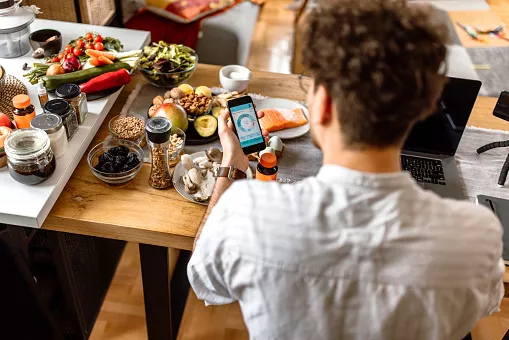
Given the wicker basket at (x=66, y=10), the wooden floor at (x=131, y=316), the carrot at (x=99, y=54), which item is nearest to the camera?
the carrot at (x=99, y=54)

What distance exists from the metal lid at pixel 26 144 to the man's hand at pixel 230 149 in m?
0.45

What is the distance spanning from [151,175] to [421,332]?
34.2 inches

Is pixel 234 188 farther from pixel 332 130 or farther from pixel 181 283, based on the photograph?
pixel 181 283

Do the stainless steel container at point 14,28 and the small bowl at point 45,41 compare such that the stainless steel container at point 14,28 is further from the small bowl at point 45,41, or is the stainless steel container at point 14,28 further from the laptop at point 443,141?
the laptop at point 443,141

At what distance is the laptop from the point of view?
5.03 ft

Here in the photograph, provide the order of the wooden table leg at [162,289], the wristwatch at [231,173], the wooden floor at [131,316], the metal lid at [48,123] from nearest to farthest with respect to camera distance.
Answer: the wristwatch at [231,173] < the metal lid at [48,123] < the wooden table leg at [162,289] < the wooden floor at [131,316]

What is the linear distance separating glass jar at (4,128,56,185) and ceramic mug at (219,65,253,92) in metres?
0.66

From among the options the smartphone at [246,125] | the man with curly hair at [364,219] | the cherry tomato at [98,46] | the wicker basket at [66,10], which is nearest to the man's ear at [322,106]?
the man with curly hair at [364,219]

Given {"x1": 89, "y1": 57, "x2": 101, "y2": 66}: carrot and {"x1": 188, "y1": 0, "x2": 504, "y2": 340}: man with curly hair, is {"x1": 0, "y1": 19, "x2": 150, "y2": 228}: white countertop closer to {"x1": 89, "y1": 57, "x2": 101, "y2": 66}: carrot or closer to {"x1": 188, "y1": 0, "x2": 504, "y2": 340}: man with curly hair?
{"x1": 89, "y1": 57, "x2": 101, "y2": 66}: carrot

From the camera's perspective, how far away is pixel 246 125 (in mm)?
1437

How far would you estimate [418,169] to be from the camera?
1574 mm

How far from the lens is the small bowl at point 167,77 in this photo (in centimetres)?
179

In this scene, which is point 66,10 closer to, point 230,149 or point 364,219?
point 230,149

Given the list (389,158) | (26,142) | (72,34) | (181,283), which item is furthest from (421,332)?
(72,34)
